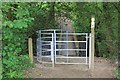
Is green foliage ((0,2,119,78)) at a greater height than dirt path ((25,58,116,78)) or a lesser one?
greater

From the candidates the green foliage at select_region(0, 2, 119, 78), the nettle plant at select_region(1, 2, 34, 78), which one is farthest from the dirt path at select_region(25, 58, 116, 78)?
the nettle plant at select_region(1, 2, 34, 78)

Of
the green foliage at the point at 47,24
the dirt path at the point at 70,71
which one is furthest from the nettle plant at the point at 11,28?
the dirt path at the point at 70,71

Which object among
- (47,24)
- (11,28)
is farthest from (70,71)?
(47,24)

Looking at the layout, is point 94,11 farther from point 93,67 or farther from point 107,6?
point 93,67

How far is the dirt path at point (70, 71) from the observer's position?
4.86m

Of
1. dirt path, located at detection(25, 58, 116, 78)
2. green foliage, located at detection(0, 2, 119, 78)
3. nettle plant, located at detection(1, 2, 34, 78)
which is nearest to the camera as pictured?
nettle plant, located at detection(1, 2, 34, 78)

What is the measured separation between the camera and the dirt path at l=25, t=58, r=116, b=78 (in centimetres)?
486

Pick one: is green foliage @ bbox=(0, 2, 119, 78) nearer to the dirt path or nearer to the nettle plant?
the nettle plant

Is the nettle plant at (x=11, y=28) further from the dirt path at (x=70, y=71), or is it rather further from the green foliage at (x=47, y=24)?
the dirt path at (x=70, y=71)

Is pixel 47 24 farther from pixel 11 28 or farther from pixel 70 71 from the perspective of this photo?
pixel 11 28

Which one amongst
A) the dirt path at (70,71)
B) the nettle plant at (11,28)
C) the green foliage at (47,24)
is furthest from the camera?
the dirt path at (70,71)

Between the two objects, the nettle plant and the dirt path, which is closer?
the nettle plant

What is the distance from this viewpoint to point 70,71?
5.25m

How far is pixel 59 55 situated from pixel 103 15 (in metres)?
1.91
